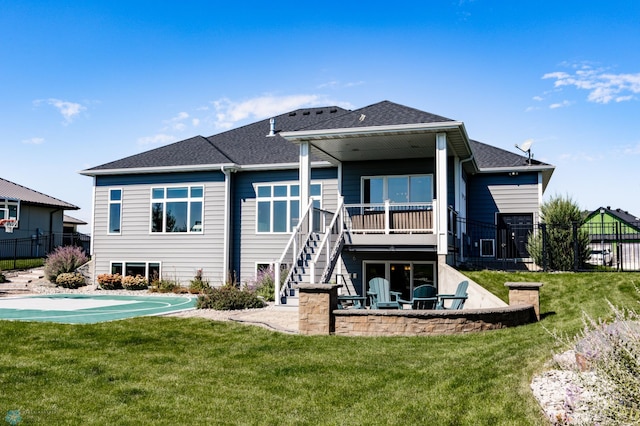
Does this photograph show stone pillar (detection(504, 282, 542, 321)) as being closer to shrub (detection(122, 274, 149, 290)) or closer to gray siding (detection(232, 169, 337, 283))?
gray siding (detection(232, 169, 337, 283))

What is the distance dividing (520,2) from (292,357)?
11.7 metres

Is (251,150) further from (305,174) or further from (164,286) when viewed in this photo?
(305,174)

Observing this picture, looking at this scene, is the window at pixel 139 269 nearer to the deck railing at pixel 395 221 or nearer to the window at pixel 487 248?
the deck railing at pixel 395 221

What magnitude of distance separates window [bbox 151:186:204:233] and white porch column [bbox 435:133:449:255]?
31.6 ft

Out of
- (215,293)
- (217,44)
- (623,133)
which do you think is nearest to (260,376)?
(215,293)

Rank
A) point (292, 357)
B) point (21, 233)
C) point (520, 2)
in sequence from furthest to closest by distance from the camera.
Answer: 1. point (21, 233)
2. point (520, 2)
3. point (292, 357)

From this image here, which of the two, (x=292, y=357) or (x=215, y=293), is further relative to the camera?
(x=215, y=293)

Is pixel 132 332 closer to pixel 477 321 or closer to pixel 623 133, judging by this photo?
pixel 477 321

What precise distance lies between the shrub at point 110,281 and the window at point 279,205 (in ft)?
18.4

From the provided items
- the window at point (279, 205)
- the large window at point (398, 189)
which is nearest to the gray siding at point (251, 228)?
the window at point (279, 205)

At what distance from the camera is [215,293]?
13266mm

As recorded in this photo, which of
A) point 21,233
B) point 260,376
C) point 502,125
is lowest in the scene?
point 260,376

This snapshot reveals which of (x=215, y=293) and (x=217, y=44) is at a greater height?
(x=217, y=44)

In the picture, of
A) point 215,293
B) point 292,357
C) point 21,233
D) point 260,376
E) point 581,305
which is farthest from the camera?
point 21,233
